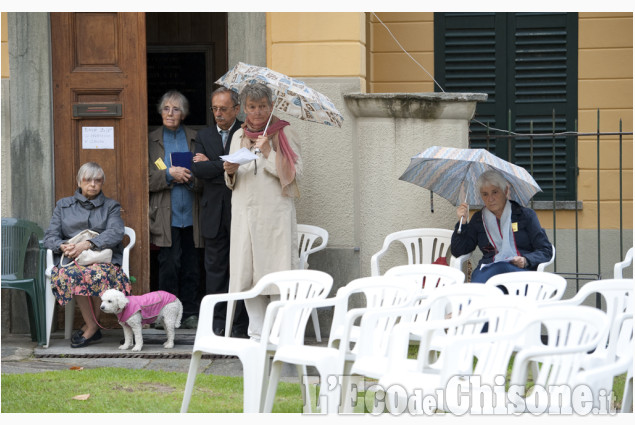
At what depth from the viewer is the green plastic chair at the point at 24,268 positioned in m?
7.39

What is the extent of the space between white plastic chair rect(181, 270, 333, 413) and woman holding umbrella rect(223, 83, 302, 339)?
1374 mm

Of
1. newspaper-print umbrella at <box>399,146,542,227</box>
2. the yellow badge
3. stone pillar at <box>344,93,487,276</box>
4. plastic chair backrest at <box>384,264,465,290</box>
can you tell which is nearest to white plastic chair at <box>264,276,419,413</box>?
plastic chair backrest at <box>384,264,465,290</box>

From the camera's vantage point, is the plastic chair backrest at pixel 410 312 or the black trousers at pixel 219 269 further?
the black trousers at pixel 219 269

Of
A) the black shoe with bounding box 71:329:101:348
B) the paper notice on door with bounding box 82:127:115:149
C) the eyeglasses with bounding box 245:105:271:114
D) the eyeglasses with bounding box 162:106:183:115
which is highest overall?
the eyeglasses with bounding box 162:106:183:115

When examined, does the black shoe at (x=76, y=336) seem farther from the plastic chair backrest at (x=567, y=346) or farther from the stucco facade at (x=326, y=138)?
the plastic chair backrest at (x=567, y=346)

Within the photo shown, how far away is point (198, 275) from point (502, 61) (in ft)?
11.7

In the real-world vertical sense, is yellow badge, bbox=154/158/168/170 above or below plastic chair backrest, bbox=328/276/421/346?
above

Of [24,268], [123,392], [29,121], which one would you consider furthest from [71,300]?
[123,392]

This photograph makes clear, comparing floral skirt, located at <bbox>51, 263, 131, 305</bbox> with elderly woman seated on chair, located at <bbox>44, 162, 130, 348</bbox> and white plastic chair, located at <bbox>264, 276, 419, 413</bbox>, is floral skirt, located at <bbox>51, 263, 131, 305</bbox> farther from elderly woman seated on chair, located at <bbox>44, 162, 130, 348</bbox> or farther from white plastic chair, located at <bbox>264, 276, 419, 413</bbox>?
white plastic chair, located at <bbox>264, 276, 419, 413</bbox>

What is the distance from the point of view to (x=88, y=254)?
7355mm

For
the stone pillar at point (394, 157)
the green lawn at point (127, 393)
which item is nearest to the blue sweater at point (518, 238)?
the stone pillar at point (394, 157)

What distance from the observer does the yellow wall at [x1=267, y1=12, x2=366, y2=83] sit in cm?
777

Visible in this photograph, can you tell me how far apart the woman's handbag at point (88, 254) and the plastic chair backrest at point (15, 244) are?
1.20 feet

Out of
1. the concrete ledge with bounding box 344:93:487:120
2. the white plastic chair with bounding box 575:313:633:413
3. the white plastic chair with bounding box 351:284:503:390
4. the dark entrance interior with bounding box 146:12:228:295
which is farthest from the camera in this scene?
the dark entrance interior with bounding box 146:12:228:295
